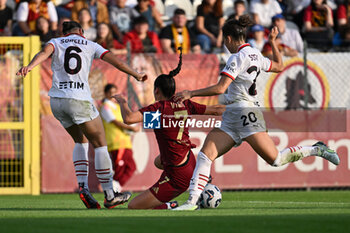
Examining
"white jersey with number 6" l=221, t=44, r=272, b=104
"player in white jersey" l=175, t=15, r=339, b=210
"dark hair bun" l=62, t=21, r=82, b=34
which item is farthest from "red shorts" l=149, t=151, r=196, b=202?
"dark hair bun" l=62, t=21, r=82, b=34

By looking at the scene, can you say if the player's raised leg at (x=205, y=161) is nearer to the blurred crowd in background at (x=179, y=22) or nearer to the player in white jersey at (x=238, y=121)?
the player in white jersey at (x=238, y=121)

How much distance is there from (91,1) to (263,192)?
5.76 m

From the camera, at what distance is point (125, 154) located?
13.8 metres

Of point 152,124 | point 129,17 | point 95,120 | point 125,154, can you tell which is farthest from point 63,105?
point 129,17

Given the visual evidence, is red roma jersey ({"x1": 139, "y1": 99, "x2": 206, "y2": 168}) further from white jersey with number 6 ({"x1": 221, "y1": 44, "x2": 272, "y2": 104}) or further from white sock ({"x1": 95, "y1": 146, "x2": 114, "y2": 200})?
white sock ({"x1": 95, "y1": 146, "x2": 114, "y2": 200})

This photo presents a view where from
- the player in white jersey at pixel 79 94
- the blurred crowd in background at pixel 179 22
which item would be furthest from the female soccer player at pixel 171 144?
the blurred crowd in background at pixel 179 22

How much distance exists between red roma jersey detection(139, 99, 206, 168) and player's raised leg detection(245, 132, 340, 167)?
2.36ft

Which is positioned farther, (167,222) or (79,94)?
(79,94)

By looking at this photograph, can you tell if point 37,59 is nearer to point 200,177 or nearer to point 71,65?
point 71,65

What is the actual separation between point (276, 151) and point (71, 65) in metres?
2.74

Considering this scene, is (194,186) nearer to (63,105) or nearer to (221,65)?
(63,105)

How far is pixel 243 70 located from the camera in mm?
8359

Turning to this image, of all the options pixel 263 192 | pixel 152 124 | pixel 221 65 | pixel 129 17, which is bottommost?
pixel 263 192

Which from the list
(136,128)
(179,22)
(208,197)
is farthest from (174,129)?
(179,22)
